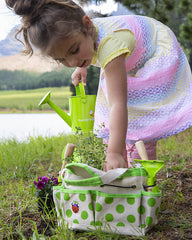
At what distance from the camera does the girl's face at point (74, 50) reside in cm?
108

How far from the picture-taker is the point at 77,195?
102 cm

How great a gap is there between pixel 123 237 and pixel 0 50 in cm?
102

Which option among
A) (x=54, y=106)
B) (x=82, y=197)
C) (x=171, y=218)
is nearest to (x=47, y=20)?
(x=54, y=106)

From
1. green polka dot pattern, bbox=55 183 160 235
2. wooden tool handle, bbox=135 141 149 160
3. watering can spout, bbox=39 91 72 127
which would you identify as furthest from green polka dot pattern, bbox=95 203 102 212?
watering can spout, bbox=39 91 72 127

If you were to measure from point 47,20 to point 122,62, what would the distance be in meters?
0.32

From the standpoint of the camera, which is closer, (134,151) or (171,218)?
(171,218)

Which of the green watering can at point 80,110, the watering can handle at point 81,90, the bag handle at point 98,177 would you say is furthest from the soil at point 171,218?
the watering can handle at point 81,90

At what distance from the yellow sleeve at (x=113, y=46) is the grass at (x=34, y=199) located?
0.38 meters

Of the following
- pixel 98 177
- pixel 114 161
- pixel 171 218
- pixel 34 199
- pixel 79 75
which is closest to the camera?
pixel 98 177

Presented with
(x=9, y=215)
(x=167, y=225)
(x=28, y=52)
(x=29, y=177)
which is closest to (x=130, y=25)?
(x=28, y=52)

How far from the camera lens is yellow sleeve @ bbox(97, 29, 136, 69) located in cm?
112

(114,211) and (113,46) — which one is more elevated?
(113,46)

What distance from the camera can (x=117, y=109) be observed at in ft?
3.58

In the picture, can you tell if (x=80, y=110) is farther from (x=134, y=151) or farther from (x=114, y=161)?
(x=114, y=161)
